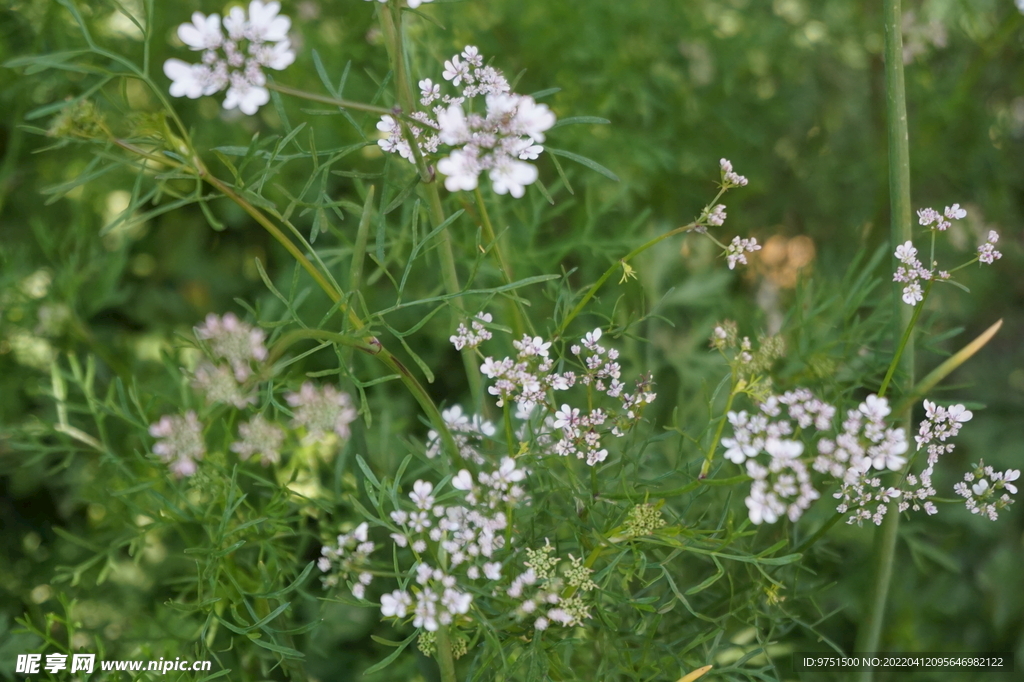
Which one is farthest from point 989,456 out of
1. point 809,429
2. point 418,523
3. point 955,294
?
point 418,523

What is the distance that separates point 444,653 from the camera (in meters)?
0.67

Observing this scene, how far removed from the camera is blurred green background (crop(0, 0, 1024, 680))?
1276 millimetres

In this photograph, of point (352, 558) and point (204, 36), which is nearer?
point (204, 36)

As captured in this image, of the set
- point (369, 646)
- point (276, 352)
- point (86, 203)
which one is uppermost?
point (86, 203)

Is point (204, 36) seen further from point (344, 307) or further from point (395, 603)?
point (395, 603)

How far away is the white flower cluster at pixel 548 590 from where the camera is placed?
591mm

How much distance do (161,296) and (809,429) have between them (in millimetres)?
1284

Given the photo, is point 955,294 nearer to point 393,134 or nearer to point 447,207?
point 447,207

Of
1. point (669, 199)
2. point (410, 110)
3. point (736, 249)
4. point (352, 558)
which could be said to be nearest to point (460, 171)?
point (410, 110)

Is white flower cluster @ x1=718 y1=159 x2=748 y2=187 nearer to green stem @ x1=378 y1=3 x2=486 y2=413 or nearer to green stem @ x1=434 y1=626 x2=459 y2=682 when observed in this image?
green stem @ x1=378 y1=3 x2=486 y2=413

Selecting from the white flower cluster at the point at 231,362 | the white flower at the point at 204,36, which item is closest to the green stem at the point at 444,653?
the white flower cluster at the point at 231,362

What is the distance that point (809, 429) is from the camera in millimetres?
919

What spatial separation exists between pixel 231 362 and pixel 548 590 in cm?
31

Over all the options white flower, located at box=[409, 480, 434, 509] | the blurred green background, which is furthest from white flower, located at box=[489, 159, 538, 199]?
the blurred green background
